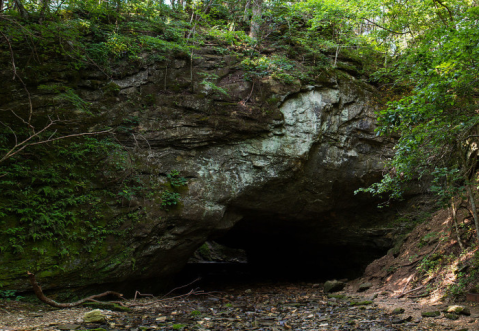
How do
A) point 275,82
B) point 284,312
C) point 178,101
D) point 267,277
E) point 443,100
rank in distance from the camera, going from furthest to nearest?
1. point 267,277
2. point 275,82
3. point 178,101
4. point 284,312
5. point 443,100

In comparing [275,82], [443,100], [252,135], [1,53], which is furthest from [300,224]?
[1,53]

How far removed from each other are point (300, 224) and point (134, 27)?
780 centimetres

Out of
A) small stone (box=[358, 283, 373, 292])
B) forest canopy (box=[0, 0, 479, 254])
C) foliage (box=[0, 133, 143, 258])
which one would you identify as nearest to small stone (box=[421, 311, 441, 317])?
forest canopy (box=[0, 0, 479, 254])

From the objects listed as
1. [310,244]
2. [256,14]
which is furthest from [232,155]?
[310,244]

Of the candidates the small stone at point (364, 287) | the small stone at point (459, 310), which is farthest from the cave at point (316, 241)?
the small stone at point (459, 310)

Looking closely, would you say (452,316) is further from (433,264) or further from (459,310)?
(433,264)

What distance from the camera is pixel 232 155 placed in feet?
25.4

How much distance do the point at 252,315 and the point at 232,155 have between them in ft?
12.5

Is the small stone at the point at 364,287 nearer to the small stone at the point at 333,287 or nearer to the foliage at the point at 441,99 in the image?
the small stone at the point at 333,287

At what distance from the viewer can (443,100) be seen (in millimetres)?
3898

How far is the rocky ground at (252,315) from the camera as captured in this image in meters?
4.23

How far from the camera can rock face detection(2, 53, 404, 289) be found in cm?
685

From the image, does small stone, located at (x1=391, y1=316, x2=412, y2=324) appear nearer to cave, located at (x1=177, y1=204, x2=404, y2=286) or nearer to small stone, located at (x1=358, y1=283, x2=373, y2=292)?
small stone, located at (x1=358, y1=283, x2=373, y2=292)

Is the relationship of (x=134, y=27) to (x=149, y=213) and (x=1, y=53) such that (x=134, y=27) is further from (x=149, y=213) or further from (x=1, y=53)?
(x=149, y=213)
